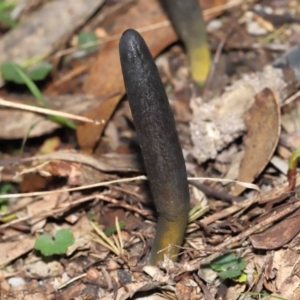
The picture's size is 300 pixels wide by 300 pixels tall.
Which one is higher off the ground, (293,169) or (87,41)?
(87,41)

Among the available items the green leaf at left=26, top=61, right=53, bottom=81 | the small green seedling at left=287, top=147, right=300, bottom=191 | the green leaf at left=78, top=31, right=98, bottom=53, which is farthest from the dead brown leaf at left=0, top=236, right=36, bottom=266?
the green leaf at left=78, top=31, right=98, bottom=53

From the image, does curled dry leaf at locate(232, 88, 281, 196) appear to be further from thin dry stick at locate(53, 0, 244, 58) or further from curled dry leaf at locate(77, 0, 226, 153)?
thin dry stick at locate(53, 0, 244, 58)

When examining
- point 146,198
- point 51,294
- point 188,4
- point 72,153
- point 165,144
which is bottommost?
point 51,294

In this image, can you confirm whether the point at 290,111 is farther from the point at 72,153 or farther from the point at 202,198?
the point at 72,153

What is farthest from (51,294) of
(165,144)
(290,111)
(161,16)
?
(161,16)

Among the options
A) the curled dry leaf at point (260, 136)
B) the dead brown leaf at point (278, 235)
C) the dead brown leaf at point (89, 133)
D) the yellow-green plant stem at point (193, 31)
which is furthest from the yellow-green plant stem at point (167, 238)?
the yellow-green plant stem at point (193, 31)

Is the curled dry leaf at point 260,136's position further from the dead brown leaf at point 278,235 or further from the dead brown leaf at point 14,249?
the dead brown leaf at point 14,249

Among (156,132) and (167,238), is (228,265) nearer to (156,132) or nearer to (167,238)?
(167,238)

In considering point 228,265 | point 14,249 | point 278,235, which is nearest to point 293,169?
point 278,235
